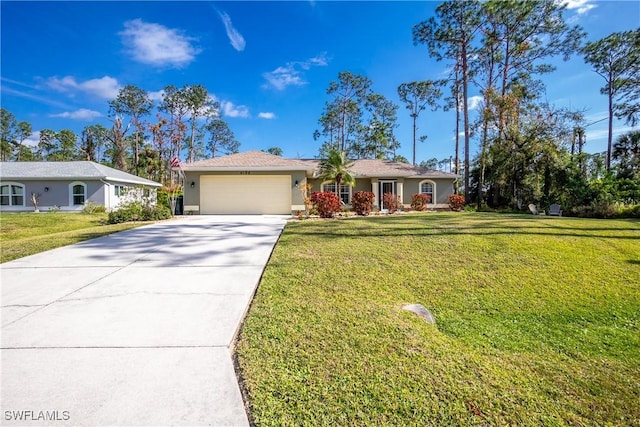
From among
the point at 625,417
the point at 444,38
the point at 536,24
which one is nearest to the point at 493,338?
the point at 625,417

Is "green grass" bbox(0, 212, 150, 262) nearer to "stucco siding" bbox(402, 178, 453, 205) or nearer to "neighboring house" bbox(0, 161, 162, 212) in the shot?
"neighboring house" bbox(0, 161, 162, 212)

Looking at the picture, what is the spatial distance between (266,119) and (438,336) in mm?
29379

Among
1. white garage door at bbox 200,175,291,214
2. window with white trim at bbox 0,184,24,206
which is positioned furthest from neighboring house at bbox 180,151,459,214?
window with white trim at bbox 0,184,24,206

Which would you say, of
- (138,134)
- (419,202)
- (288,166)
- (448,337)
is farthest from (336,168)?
(138,134)

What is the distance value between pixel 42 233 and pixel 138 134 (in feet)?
88.2

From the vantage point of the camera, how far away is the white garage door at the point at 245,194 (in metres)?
15.9

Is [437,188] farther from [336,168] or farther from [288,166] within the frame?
[288,166]

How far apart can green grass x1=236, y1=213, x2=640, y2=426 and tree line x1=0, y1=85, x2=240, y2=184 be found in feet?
92.0

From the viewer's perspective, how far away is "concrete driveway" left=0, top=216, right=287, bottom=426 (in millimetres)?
1691

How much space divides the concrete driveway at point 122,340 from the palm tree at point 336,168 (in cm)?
1149

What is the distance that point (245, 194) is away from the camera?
1600 centimetres

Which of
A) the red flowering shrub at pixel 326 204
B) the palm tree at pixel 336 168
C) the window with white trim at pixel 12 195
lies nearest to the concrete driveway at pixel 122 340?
the red flowering shrub at pixel 326 204

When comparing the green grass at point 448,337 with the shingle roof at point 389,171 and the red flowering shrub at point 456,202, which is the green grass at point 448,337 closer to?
the red flowering shrub at point 456,202

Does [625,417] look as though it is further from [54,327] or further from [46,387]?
[54,327]
